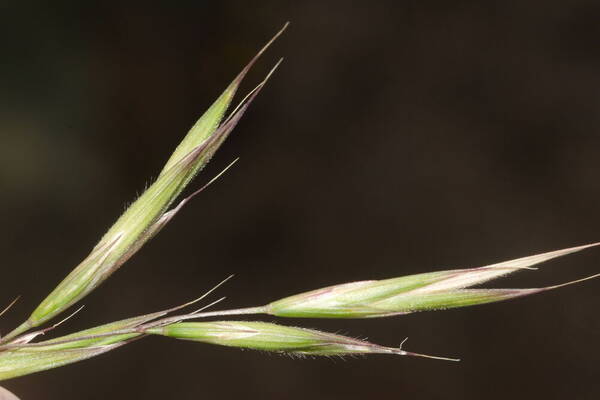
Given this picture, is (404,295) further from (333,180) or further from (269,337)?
(333,180)

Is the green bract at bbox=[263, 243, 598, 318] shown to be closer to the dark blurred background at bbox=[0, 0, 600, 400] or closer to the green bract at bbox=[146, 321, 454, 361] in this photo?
the green bract at bbox=[146, 321, 454, 361]

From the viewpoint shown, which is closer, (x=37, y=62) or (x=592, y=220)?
(x=37, y=62)

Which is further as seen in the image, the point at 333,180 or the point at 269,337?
the point at 333,180

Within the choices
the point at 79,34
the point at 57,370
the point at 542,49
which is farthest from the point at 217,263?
the point at 542,49

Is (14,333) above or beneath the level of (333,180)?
beneath

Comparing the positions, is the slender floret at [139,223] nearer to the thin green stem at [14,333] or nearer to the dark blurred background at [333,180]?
the thin green stem at [14,333]

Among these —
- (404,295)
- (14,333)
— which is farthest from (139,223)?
(404,295)

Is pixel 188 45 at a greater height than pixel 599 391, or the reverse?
pixel 188 45

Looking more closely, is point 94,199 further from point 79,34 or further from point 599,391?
point 599,391
